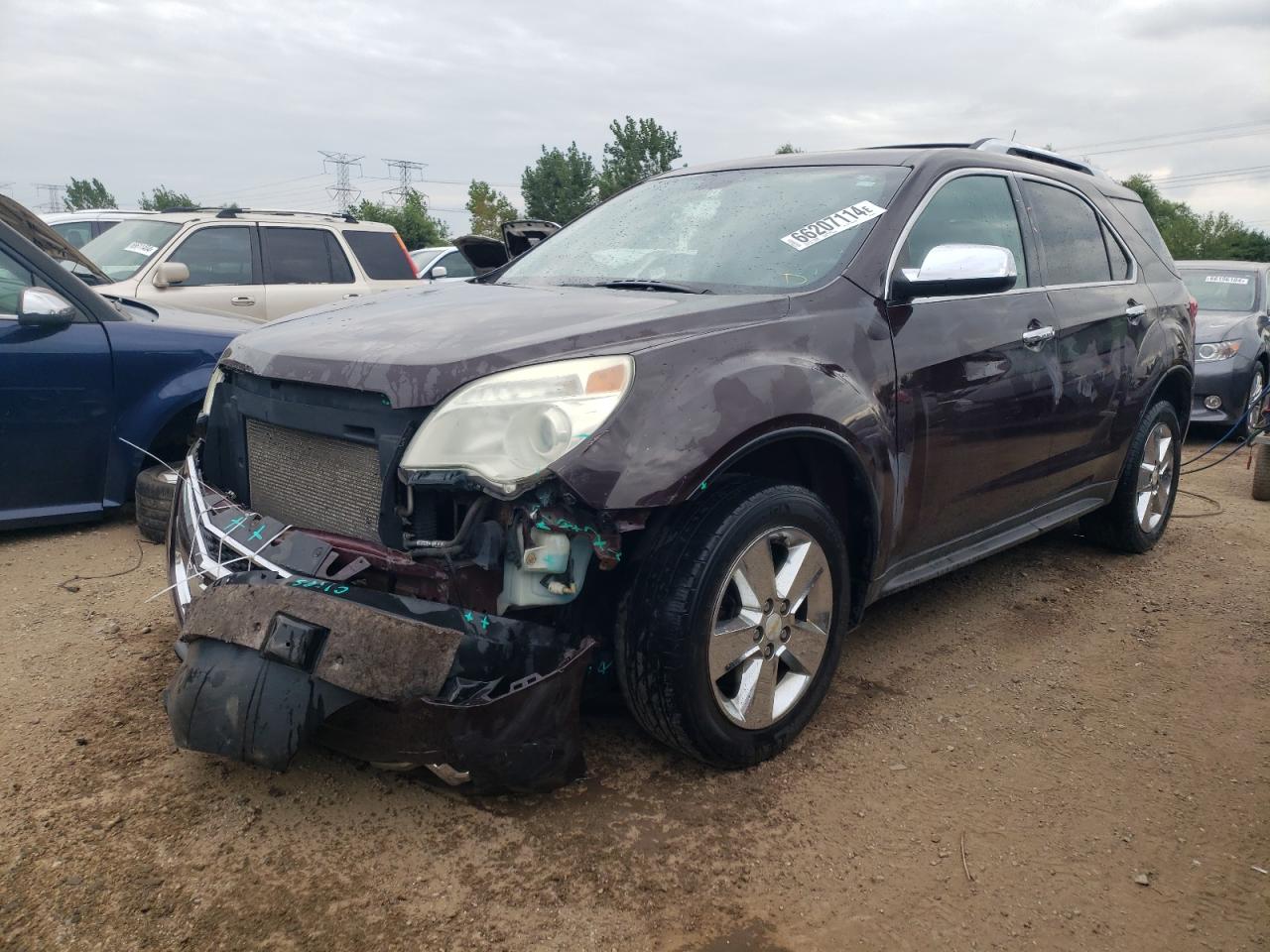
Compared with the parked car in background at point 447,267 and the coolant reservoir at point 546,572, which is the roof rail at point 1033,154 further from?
the parked car in background at point 447,267

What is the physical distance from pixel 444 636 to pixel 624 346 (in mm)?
825

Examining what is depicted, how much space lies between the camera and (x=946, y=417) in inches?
125

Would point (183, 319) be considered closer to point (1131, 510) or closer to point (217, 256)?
point (217, 256)

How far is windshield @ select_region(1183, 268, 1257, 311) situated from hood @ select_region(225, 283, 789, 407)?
8.56 m

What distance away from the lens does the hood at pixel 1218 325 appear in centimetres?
884

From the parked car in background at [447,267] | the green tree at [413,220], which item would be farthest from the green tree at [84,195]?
the parked car in background at [447,267]

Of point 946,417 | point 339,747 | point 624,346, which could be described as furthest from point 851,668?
point 339,747

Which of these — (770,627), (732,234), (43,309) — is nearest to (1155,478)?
(732,234)

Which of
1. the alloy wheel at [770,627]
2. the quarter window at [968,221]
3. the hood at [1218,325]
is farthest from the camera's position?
the hood at [1218,325]

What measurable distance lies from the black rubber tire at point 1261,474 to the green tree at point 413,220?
41.0 meters

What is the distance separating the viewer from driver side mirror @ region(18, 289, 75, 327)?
14.2 ft

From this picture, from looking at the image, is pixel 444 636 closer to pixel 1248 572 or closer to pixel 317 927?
pixel 317 927

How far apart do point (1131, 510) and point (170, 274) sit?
6.33 meters

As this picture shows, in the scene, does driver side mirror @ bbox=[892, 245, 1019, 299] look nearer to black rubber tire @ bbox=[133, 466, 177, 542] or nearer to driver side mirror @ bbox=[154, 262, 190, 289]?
black rubber tire @ bbox=[133, 466, 177, 542]
